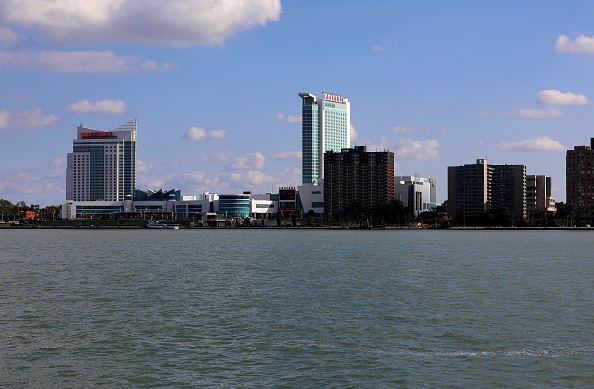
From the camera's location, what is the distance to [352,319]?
134 ft

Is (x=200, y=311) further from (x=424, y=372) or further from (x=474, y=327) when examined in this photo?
(x=424, y=372)

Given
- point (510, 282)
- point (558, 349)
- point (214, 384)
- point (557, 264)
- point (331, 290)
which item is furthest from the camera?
point (557, 264)

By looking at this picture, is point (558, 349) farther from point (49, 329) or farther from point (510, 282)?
point (510, 282)

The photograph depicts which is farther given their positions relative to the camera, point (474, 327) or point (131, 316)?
point (131, 316)

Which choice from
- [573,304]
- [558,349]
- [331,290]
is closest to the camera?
[558,349]

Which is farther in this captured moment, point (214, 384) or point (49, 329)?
point (49, 329)

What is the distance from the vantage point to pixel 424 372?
1105 inches

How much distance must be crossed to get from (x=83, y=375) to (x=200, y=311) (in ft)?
54.6

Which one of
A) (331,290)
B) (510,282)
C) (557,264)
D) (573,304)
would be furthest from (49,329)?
(557,264)

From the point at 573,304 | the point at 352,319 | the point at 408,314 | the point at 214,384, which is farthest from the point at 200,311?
the point at 573,304

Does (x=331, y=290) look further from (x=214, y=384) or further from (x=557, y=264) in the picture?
(x=557, y=264)

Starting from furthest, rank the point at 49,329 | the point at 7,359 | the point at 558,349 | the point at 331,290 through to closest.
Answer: the point at 331,290
the point at 49,329
the point at 558,349
the point at 7,359

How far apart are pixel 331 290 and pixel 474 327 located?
62.7 feet

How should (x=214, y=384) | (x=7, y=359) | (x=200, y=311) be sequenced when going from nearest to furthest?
(x=214, y=384) → (x=7, y=359) → (x=200, y=311)
